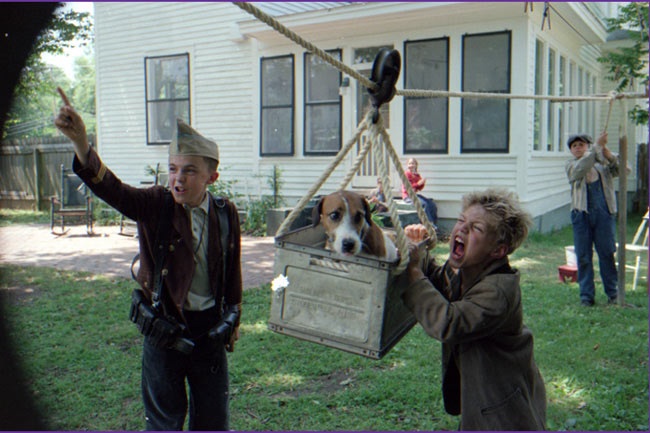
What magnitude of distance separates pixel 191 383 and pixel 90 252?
908 cm

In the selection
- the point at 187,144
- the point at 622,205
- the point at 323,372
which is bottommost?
the point at 323,372

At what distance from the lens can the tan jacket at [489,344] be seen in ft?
6.76

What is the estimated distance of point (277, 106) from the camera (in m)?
13.4

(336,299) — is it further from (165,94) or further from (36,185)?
(36,185)

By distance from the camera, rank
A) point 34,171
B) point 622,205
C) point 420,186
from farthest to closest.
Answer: point 34,171 < point 420,186 < point 622,205

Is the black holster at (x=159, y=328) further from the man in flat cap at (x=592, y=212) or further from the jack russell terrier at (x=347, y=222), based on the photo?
the man in flat cap at (x=592, y=212)

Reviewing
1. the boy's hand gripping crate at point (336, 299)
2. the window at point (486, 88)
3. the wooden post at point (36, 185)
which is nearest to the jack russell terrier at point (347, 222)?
the boy's hand gripping crate at point (336, 299)

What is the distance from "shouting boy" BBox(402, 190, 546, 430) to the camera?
2.13 meters

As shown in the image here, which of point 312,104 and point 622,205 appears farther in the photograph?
point 312,104

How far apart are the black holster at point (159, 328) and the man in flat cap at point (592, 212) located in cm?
581

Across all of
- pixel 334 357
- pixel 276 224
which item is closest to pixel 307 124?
pixel 276 224

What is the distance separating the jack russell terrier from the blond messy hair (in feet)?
1.64

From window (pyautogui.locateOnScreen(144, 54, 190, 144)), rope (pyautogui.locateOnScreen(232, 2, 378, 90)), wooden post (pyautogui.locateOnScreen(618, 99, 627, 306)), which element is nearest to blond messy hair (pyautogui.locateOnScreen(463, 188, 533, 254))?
rope (pyautogui.locateOnScreen(232, 2, 378, 90))

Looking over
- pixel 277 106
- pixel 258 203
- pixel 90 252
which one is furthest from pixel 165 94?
pixel 90 252
